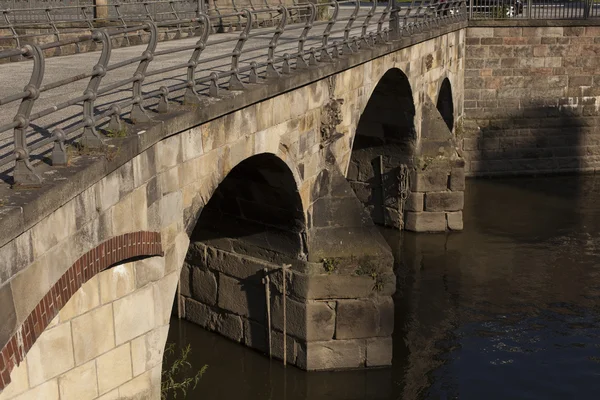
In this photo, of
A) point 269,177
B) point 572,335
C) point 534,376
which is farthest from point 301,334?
point 572,335

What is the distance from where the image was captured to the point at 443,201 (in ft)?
73.6

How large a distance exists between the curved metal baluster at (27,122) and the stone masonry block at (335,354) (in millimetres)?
8963

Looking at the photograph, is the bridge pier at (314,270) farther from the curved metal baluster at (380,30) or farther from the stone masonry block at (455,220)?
the stone masonry block at (455,220)

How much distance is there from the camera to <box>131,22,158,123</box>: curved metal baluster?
792cm

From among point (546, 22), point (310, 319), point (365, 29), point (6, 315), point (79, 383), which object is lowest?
point (310, 319)

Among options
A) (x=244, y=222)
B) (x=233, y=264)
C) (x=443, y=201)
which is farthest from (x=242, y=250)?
(x=443, y=201)

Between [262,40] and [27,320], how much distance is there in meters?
14.0

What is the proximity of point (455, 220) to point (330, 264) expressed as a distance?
9042 millimetres

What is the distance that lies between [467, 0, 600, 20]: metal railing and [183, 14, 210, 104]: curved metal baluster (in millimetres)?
20968

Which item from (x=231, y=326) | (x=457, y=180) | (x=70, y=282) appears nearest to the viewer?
(x=70, y=282)

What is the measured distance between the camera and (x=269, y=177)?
43.8 ft

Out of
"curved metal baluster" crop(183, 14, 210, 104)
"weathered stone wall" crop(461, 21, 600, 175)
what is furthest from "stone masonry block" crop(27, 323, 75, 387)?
"weathered stone wall" crop(461, 21, 600, 175)

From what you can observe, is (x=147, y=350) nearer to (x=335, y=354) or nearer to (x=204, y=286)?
(x=335, y=354)

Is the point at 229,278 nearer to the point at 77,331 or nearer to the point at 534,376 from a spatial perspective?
the point at 534,376
